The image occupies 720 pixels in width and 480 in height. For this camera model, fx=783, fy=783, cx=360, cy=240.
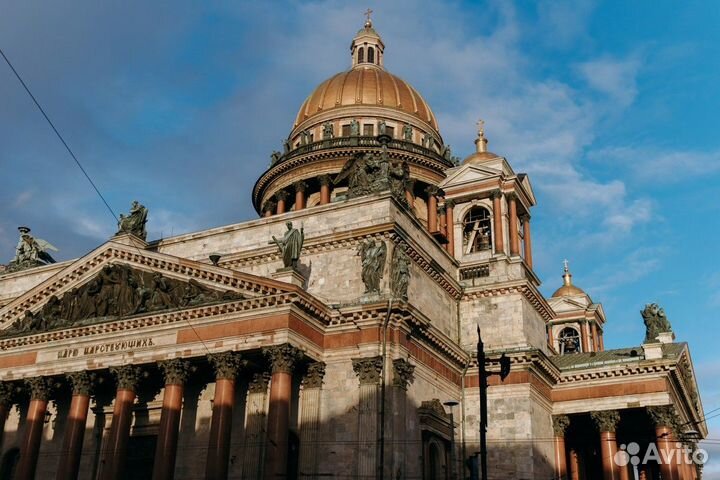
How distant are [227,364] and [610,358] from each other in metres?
22.0

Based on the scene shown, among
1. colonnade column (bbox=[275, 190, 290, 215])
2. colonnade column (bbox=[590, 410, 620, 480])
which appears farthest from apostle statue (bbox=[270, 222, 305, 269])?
colonnade column (bbox=[275, 190, 290, 215])

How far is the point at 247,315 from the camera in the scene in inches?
1136

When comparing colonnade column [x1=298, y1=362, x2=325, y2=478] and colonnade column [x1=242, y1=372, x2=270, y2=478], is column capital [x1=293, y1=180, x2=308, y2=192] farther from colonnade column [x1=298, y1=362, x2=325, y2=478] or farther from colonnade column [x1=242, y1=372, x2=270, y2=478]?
colonnade column [x1=298, y1=362, x2=325, y2=478]

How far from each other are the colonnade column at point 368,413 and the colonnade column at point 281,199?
78.1 feet

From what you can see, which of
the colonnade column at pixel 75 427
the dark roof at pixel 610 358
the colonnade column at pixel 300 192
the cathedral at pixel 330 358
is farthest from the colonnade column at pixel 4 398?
the dark roof at pixel 610 358

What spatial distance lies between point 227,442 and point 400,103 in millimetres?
33238

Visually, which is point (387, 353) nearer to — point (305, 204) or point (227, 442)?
point (227, 442)

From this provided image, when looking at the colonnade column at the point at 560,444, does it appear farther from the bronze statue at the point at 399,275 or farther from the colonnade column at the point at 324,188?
the colonnade column at the point at 324,188

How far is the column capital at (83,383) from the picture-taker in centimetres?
3127

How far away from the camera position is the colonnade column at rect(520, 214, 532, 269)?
4205cm

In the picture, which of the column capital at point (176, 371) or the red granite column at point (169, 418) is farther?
the column capital at point (176, 371)

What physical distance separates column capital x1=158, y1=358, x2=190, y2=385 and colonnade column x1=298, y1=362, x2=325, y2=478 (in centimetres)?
447

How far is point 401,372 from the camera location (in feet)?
96.1

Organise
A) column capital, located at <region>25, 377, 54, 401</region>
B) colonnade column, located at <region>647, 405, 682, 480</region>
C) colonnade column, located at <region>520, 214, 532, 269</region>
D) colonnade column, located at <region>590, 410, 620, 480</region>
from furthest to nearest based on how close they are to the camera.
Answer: colonnade column, located at <region>520, 214, 532, 269</region>, colonnade column, located at <region>590, 410, 620, 480</region>, colonnade column, located at <region>647, 405, 682, 480</region>, column capital, located at <region>25, 377, 54, 401</region>
